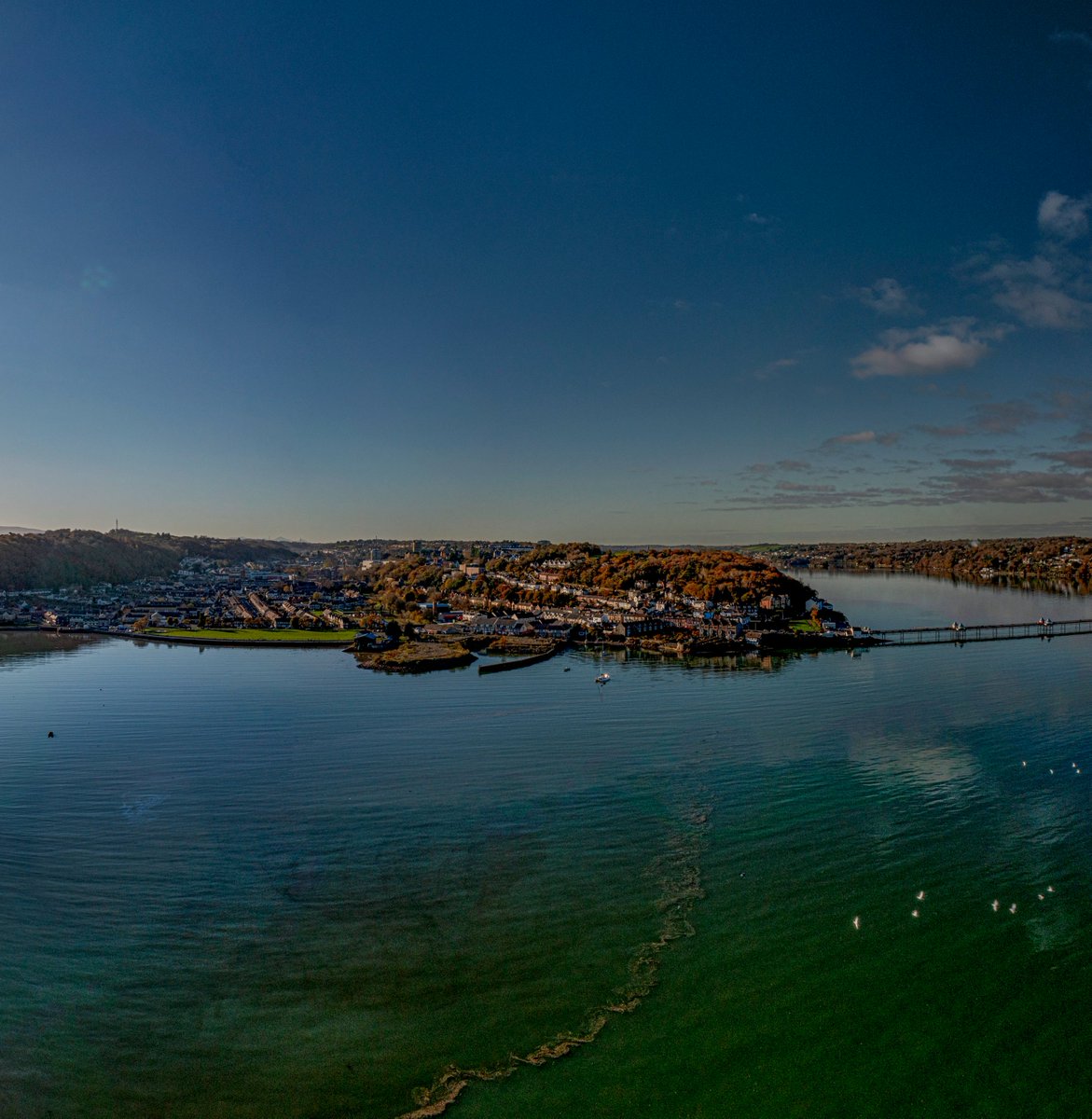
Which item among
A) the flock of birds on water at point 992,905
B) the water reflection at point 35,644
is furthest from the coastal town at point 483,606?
the flock of birds on water at point 992,905

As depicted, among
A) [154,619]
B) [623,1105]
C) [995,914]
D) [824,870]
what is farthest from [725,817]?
[154,619]

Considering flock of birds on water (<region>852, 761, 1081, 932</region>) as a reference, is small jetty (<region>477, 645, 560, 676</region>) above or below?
above

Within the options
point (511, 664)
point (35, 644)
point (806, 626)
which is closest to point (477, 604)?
point (511, 664)

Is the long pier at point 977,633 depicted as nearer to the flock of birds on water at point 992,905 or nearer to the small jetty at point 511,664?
the small jetty at point 511,664

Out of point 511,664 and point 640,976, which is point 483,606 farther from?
point 640,976

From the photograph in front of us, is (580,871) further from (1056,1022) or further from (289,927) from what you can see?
(1056,1022)

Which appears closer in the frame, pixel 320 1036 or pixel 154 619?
pixel 320 1036

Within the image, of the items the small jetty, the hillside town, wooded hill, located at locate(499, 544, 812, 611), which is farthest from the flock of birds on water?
wooded hill, located at locate(499, 544, 812, 611)

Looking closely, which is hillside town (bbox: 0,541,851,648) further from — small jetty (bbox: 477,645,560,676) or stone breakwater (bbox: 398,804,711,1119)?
stone breakwater (bbox: 398,804,711,1119)
